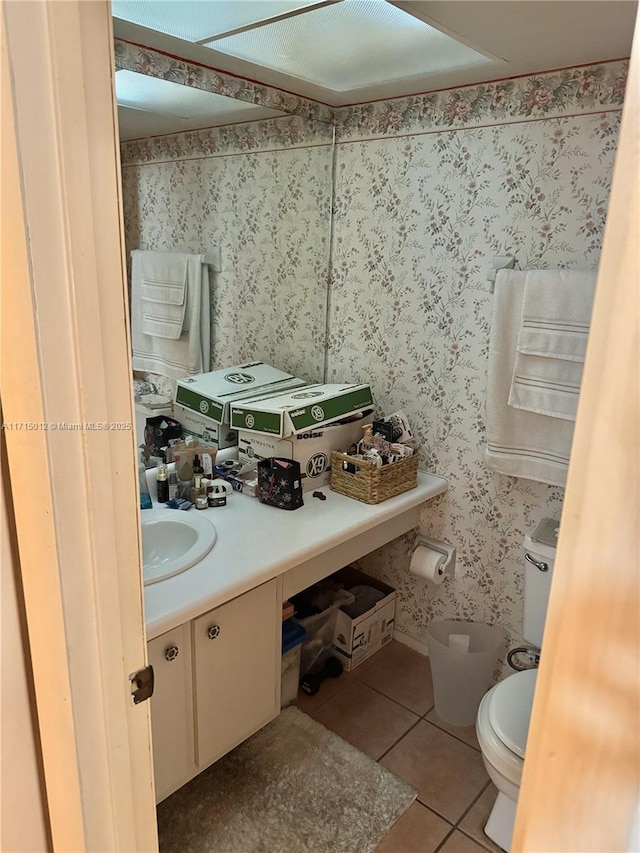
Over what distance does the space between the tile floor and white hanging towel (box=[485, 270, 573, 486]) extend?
951 millimetres

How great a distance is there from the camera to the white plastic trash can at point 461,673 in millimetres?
2129

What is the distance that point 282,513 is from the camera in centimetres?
194

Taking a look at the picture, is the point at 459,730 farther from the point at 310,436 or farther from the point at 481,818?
the point at 310,436

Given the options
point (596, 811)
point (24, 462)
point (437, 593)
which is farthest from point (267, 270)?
point (596, 811)

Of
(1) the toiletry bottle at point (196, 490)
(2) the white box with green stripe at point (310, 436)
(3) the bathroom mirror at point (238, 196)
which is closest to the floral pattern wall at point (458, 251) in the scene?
(3) the bathroom mirror at point (238, 196)

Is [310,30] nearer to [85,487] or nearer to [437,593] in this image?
[85,487]

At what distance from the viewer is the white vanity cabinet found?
1.52 m

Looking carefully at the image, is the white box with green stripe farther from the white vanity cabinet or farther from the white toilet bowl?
the white toilet bowl

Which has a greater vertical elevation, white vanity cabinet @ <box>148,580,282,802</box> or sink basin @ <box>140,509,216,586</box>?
sink basin @ <box>140,509,216,586</box>

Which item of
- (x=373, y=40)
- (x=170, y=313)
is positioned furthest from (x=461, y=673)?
(x=373, y=40)

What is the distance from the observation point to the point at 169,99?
6.16ft

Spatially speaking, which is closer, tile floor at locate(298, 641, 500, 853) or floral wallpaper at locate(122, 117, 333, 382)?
tile floor at locate(298, 641, 500, 853)

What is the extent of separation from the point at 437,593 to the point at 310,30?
1945 mm

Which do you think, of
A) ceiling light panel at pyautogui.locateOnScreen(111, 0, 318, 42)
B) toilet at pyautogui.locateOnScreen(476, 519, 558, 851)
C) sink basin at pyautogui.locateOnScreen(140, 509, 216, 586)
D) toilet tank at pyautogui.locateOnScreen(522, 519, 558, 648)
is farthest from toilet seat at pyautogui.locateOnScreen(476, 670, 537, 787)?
ceiling light panel at pyautogui.locateOnScreen(111, 0, 318, 42)
